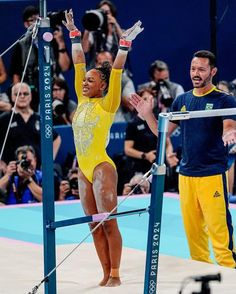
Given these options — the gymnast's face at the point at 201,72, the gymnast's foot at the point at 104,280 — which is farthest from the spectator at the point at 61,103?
the gymnast's foot at the point at 104,280

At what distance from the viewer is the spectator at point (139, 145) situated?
1174cm

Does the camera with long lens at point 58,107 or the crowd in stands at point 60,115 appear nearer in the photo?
the crowd in stands at point 60,115

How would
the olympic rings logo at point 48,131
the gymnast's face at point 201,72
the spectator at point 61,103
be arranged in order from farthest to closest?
the spectator at point 61,103 < the gymnast's face at point 201,72 < the olympic rings logo at point 48,131

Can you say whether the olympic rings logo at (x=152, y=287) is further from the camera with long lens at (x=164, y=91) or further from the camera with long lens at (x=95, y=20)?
the camera with long lens at (x=164, y=91)

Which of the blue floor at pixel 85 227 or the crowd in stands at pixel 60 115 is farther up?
the crowd in stands at pixel 60 115

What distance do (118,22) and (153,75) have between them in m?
0.80

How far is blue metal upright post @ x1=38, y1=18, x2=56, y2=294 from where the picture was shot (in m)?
6.73

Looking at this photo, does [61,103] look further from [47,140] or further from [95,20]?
[47,140]

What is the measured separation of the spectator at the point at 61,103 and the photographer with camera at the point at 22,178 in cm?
67

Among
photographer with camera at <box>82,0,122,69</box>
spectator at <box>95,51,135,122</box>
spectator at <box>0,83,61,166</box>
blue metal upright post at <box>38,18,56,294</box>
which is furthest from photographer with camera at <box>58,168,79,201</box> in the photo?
blue metal upright post at <box>38,18,56,294</box>

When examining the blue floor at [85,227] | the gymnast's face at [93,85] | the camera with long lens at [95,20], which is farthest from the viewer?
the camera with long lens at [95,20]

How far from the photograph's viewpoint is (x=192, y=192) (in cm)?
817

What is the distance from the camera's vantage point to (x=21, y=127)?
1139cm

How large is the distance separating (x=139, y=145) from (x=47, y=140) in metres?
5.00
